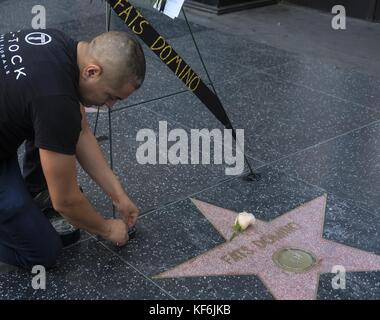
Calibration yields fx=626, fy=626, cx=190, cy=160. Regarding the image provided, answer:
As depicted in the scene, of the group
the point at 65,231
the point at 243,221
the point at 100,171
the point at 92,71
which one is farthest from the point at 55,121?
the point at 243,221

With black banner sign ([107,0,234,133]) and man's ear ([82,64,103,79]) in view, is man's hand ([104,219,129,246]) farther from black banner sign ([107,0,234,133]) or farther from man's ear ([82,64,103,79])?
black banner sign ([107,0,234,133])

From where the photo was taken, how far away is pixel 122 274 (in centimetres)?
282

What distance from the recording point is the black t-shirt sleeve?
2.29 meters

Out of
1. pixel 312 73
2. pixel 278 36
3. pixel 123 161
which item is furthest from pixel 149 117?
pixel 278 36

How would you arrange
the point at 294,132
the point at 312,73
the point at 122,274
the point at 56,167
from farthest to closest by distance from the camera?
the point at 312,73 < the point at 294,132 < the point at 122,274 < the point at 56,167

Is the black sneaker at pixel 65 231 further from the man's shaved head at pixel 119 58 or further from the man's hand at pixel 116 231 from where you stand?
the man's shaved head at pixel 119 58

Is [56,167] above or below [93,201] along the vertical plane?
above

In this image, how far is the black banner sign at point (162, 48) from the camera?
2.90 m

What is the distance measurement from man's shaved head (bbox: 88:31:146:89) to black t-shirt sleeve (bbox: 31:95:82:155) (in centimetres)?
18

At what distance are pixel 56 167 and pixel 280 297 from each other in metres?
1.10

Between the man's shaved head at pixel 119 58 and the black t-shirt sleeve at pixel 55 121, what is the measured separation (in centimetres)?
18

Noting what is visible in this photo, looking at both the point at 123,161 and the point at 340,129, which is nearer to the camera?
the point at 123,161
